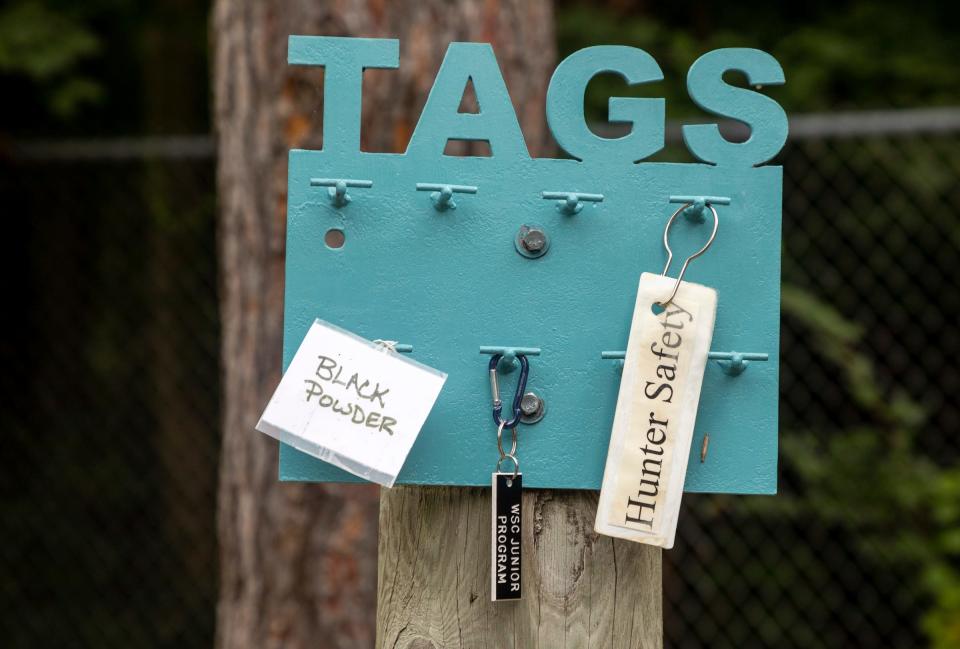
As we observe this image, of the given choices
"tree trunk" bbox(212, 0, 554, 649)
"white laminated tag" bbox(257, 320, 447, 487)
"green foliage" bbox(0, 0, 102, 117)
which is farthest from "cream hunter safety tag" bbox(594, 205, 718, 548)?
"green foliage" bbox(0, 0, 102, 117)

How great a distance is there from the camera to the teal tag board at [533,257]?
4.13 feet

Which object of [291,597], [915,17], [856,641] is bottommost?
[856,641]

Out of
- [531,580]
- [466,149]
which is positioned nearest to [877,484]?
[466,149]

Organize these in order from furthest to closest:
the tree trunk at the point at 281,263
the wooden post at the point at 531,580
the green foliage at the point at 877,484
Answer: the green foliage at the point at 877,484, the tree trunk at the point at 281,263, the wooden post at the point at 531,580

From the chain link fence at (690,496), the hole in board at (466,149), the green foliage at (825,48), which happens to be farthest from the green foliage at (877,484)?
the hole in board at (466,149)

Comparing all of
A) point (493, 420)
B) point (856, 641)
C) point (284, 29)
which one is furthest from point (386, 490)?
point (856, 641)

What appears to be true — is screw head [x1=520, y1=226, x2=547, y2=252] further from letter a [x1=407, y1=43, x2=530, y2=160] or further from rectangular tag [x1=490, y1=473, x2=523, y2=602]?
rectangular tag [x1=490, y1=473, x2=523, y2=602]

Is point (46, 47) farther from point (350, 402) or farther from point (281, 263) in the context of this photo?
point (350, 402)

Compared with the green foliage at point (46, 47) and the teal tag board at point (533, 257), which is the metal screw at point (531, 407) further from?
the green foliage at point (46, 47)

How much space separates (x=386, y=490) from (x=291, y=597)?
3.26ft

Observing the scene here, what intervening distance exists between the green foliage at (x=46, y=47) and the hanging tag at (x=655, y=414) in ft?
8.47

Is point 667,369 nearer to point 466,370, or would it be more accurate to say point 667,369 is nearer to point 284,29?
point 466,370

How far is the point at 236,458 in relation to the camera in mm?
2332

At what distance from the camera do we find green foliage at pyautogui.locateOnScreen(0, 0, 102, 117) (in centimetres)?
317
